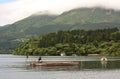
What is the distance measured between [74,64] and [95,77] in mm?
48131

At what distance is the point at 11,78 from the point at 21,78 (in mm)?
2144

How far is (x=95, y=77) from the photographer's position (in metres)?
75.9

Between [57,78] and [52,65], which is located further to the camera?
[52,65]

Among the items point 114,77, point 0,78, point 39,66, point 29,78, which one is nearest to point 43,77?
point 29,78

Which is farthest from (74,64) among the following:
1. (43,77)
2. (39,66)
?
(43,77)

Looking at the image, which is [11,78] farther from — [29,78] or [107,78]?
[107,78]

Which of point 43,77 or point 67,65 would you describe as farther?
point 67,65

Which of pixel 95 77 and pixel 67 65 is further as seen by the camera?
pixel 67 65

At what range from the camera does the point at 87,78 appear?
7356cm

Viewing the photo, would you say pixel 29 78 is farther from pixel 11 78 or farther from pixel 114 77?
pixel 114 77

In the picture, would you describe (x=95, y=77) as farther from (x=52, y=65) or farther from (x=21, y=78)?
(x=52, y=65)

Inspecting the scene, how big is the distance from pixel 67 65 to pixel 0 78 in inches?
1976

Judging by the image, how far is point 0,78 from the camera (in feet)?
247

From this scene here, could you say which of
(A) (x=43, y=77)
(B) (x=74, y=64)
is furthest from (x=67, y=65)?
(A) (x=43, y=77)
